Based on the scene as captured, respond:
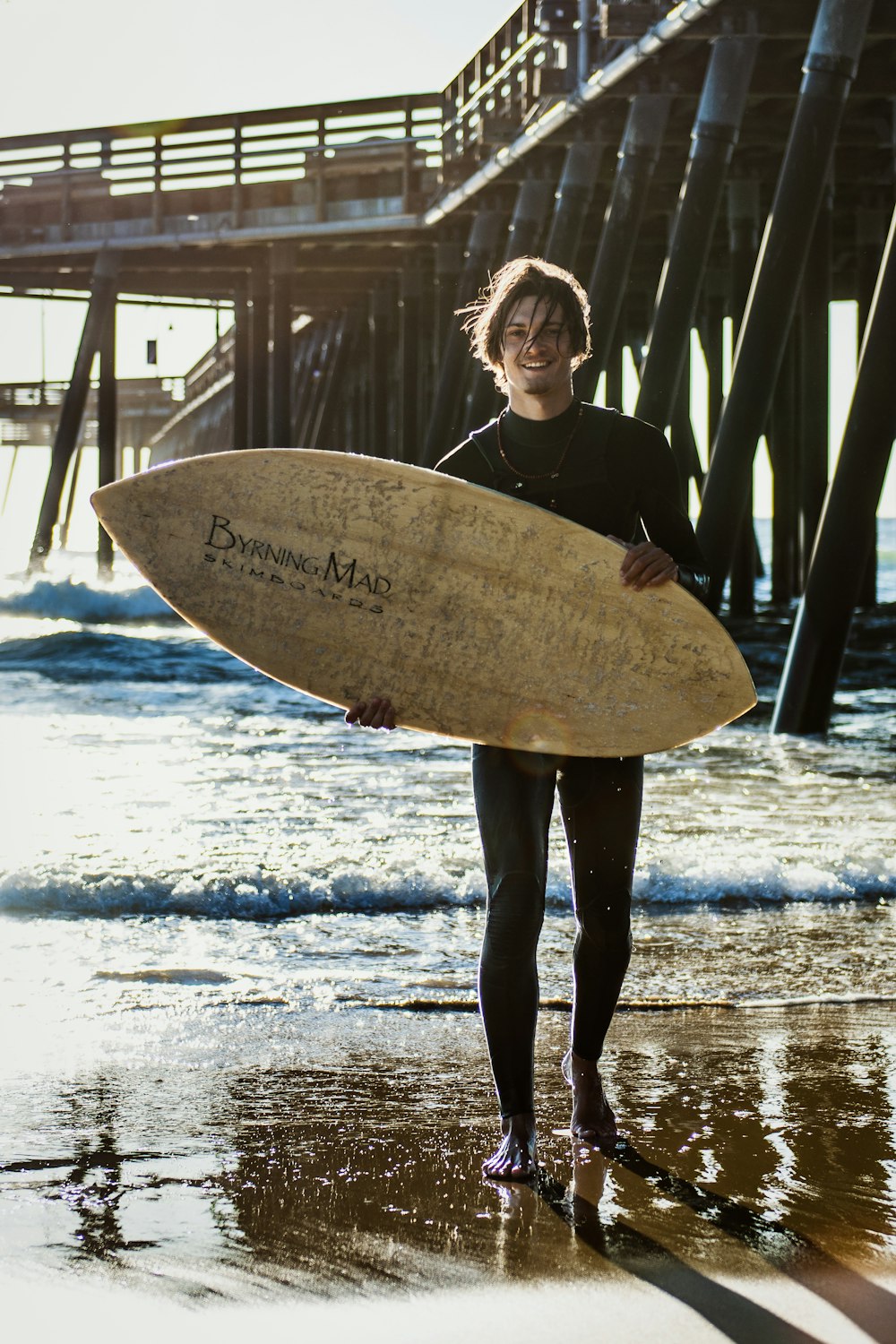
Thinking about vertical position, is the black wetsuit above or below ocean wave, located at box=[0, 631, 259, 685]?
above

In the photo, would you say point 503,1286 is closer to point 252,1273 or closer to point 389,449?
point 252,1273

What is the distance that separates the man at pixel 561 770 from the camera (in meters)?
2.69

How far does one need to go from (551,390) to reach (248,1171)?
4.28 ft

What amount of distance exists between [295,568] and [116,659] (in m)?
12.6

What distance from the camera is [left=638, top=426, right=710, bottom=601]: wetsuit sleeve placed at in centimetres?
281

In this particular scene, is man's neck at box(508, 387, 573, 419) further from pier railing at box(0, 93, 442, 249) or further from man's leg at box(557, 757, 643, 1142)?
pier railing at box(0, 93, 442, 249)

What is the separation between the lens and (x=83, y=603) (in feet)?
75.7

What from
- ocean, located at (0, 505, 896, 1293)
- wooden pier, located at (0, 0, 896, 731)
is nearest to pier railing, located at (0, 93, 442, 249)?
wooden pier, located at (0, 0, 896, 731)

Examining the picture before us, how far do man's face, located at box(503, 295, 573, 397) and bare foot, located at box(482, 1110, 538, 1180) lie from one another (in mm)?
1147

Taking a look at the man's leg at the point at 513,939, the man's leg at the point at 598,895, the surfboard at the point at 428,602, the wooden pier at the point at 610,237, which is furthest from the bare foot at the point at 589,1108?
the wooden pier at the point at 610,237

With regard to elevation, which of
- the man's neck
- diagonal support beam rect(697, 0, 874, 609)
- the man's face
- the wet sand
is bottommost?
the wet sand

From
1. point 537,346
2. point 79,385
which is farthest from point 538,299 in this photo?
point 79,385

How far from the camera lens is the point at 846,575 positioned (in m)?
8.33

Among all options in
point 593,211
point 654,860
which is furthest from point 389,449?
point 654,860
